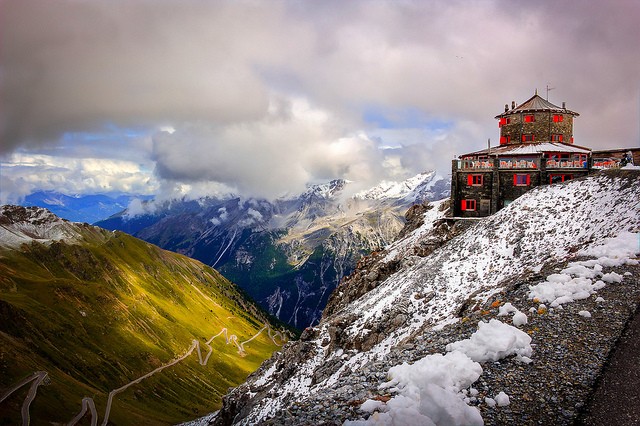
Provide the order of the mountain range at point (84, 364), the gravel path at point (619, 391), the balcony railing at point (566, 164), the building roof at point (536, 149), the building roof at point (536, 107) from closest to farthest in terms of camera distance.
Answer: the gravel path at point (619, 391), the balcony railing at point (566, 164), the building roof at point (536, 149), the building roof at point (536, 107), the mountain range at point (84, 364)

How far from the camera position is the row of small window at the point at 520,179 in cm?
6475

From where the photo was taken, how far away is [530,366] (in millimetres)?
20609

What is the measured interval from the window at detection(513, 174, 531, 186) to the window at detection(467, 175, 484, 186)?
4950 mm

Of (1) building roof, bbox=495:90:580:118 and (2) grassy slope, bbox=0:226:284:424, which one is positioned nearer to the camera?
(1) building roof, bbox=495:90:580:118

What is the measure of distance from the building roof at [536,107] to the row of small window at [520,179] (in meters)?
22.2

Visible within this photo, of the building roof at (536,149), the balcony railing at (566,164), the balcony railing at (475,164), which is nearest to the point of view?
the balcony railing at (566,164)

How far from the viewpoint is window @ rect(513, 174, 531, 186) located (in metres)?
66.5

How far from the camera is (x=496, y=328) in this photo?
22.9 metres

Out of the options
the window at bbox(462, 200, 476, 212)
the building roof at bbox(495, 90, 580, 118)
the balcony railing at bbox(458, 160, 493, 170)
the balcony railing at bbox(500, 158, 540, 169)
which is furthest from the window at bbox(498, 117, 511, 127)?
the window at bbox(462, 200, 476, 212)

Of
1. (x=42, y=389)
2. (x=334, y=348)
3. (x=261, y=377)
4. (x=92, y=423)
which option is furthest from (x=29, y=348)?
(x=334, y=348)

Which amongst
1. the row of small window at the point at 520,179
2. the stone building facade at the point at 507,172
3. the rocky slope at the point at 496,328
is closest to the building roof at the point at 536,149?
the stone building facade at the point at 507,172

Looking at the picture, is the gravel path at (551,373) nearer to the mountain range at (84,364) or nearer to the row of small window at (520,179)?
the row of small window at (520,179)

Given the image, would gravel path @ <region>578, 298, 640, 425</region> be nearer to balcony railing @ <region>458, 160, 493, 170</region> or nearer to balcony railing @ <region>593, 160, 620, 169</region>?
balcony railing @ <region>593, 160, 620, 169</region>

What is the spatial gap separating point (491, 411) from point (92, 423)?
11931cm
